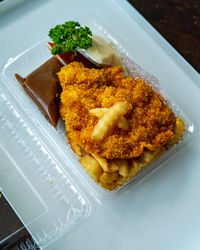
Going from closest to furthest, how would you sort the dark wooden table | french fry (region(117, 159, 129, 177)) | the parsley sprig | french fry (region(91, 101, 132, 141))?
french fry (region(91, 101, 132, 141))
french fry (region(117, 159, 129, 177))
the parsley sprig
the dark wooden table

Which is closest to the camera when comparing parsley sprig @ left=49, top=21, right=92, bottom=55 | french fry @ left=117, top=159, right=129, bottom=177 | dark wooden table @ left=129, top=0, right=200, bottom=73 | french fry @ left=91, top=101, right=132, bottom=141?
french fry @ left=91, top=101, right=132, bottom=141

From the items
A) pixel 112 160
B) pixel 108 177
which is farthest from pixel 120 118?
pixel 108 177

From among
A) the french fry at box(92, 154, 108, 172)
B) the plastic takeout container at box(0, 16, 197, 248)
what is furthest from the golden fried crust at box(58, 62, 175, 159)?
the plastic takeout container at box(0, 16, 197, 248)

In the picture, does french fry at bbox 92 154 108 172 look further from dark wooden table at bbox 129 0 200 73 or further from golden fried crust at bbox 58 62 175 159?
dark wooden table at bbox 129 0 200 73

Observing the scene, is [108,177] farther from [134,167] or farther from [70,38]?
[70,38]

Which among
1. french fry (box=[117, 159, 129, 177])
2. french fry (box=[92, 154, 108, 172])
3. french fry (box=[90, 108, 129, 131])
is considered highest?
french fry (box=[90, 108, 129, 131])

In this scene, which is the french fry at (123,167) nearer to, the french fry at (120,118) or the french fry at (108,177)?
the french fry at (108,177)

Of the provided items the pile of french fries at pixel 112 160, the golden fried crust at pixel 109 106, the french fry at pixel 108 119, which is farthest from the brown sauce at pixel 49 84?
the french fry at pixel 108 119

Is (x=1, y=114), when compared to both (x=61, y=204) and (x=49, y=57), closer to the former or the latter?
(x=49, y=57)
